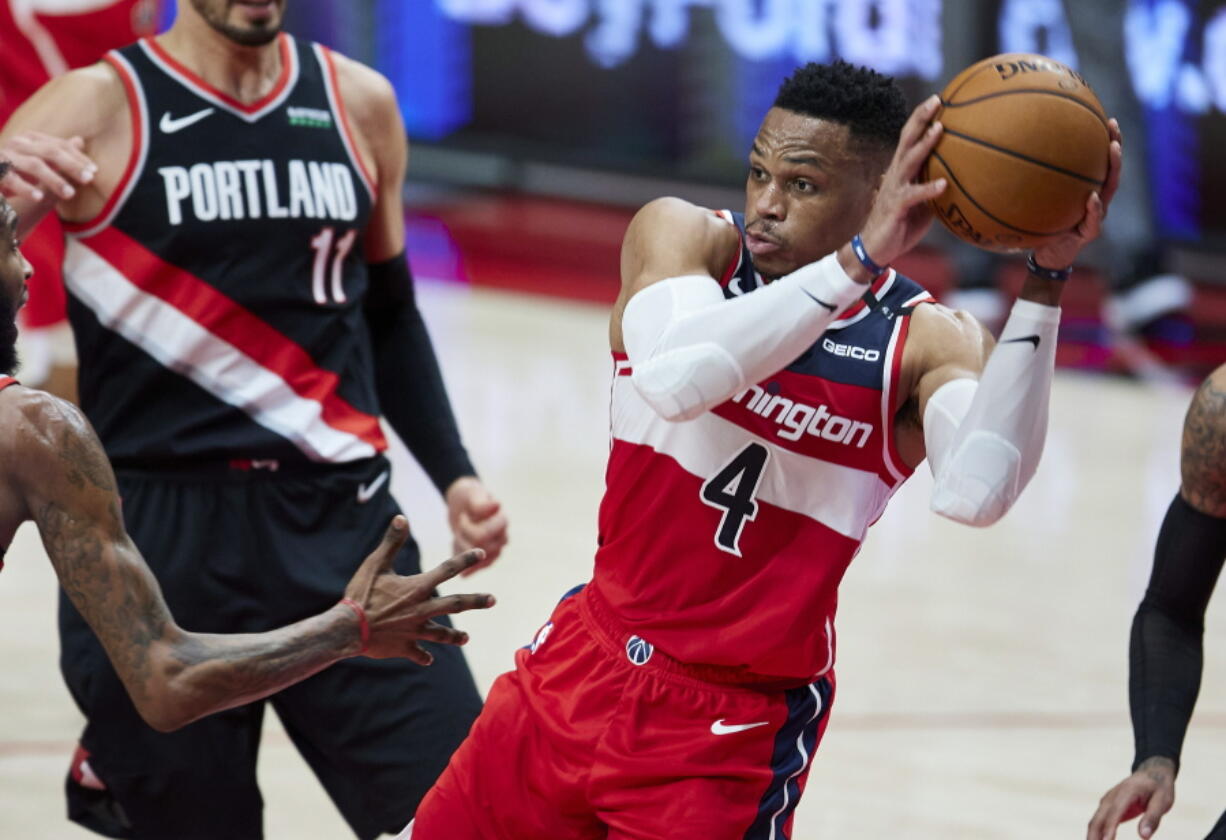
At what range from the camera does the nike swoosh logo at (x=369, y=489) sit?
4.23 m

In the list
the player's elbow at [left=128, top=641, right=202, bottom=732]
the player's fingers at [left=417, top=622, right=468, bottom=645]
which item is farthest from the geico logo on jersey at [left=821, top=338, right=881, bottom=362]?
the player's elbow at [left=128, top=641, right=202, bottom=732]

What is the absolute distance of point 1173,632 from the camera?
3379 mm

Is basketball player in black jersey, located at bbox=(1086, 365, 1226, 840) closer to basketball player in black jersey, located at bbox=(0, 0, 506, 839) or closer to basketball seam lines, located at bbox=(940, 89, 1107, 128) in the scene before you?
basketball seam lines, located at bbox=(940, 89, 1107, 128)

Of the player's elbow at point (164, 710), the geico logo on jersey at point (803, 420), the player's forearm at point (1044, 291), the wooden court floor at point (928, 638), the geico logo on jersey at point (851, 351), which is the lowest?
the wooden court floor at point (928, 638)

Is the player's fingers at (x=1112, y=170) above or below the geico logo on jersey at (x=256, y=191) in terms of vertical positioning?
above

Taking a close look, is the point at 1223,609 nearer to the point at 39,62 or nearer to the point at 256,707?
the point at 256,707

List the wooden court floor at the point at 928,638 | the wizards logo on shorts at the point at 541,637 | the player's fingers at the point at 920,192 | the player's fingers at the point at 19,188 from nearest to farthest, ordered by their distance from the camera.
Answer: the player's fingers at the point at 920,192 → the wizards logo on shorts at the point at 541,637 → the player's fingers at the point at 19,188 → the wooden court floor at the point at 928,638

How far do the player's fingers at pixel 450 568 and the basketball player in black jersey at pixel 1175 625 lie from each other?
111 cm

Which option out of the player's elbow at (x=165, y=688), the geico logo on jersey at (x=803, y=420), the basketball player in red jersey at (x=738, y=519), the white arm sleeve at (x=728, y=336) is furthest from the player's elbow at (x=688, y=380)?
the player's elbow at (x=165, y=688)

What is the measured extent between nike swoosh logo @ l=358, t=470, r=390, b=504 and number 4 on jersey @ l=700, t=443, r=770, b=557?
48.1 inches

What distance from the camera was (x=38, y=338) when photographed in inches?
354

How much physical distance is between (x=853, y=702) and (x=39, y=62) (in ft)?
13.1

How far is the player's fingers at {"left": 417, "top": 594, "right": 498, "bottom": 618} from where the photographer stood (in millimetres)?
3168

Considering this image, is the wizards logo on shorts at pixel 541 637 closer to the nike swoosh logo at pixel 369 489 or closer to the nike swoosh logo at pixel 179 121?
the nike swoosh logo at pixel 369 489
